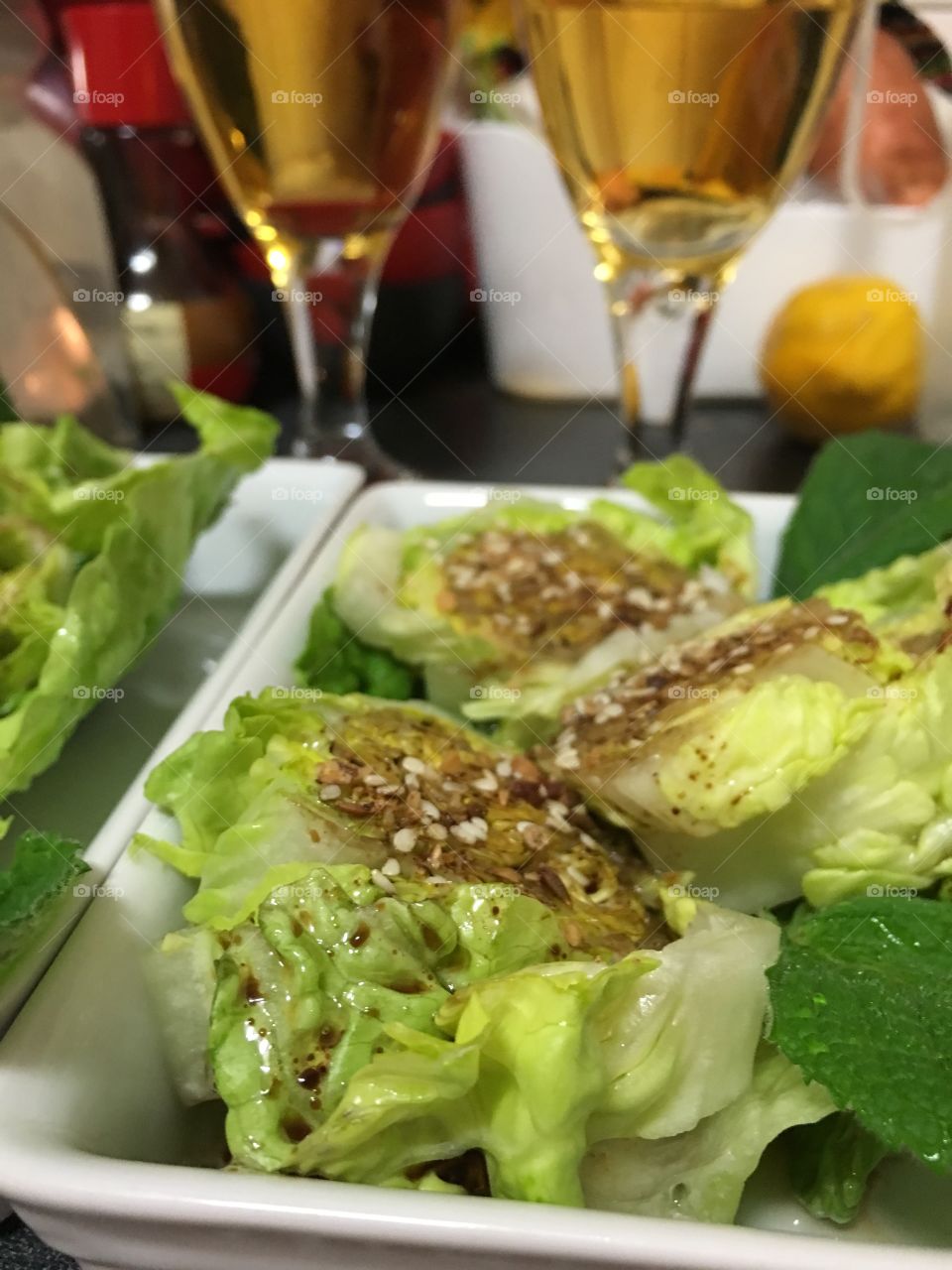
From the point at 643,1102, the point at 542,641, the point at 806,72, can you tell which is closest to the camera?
the point at 643,1102

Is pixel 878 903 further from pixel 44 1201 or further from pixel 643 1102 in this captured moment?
pixel 44 1201

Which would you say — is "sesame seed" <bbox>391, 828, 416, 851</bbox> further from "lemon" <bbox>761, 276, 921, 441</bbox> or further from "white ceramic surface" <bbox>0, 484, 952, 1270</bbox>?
"lemon" <bbox>761, 276, 921, 441</bbox>

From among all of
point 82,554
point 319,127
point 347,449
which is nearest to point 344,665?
point 82,554

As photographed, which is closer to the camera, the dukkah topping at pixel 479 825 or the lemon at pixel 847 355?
the dukkah topping at pixel 479 825

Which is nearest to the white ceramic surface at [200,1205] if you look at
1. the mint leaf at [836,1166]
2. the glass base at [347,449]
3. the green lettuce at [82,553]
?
the mint leaf at [836,1166]

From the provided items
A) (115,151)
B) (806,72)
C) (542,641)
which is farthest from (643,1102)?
(115,151)

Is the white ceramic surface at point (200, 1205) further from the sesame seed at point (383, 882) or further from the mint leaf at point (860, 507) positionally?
the mint leaf at point (860, 507)

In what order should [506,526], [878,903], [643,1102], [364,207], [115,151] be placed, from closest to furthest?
1. [643,1102]
2. [878,903]
3. [506,526]
4. [364,207]
5. [115,151]

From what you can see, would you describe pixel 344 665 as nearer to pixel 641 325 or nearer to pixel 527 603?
pixel 527 603
